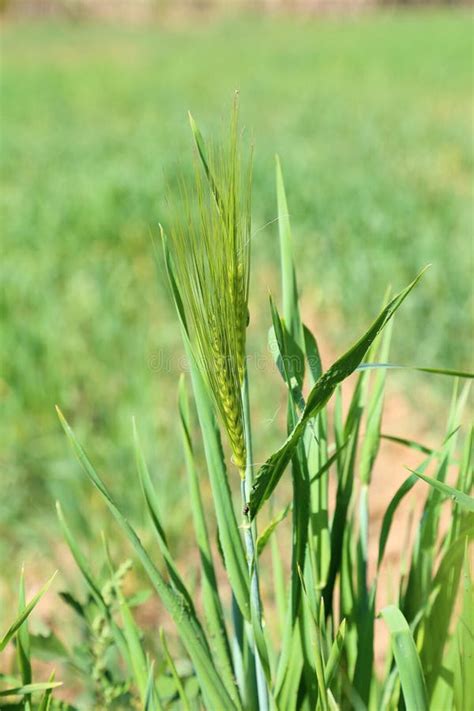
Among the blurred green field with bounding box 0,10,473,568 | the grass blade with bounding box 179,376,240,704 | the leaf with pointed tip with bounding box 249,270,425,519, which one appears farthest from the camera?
the blurred green field with bounding box 0,10,473,568

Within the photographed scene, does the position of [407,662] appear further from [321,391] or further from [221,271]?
[221,271]

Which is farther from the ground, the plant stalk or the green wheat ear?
the green wheat ear

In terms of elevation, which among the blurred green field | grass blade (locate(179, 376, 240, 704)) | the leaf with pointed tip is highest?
the leaf with pointed tip

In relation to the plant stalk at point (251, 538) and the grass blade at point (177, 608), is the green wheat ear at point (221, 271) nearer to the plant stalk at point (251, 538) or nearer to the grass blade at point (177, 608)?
the plant stalk at point (251, 538)

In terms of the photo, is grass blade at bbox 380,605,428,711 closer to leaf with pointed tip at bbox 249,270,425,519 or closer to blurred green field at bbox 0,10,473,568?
Result: leaf with pointed tip at bbox 249,270,425,519

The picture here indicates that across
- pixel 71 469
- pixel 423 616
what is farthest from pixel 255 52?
pixel 423 616

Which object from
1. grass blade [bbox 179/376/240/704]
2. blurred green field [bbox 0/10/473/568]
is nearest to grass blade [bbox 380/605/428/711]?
grass blade [bbox 179/376/240/704]

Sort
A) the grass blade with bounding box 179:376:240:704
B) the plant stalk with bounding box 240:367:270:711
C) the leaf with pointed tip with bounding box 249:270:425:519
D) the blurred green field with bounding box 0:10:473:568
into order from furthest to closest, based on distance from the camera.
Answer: the blurred green field with bounding box 0:10:473:568 < the grass blade with bounding box 179:376:240:704 < the plant stalk with bounding box 240:367:270:711 < the leaf with pointed tip with bounding box 249:270:425:519

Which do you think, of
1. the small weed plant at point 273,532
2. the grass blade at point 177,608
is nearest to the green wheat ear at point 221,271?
the small weed plant at point 273,532
